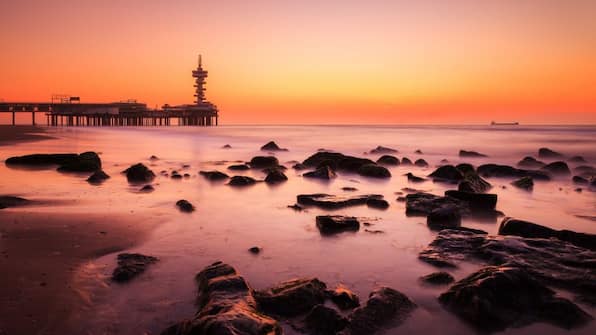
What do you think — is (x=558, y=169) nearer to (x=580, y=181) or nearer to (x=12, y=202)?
(x=580, y=181)

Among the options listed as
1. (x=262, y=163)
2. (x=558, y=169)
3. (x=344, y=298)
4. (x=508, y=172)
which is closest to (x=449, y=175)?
(x=508, y=172)

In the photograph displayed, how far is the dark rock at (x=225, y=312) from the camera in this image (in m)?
2.53

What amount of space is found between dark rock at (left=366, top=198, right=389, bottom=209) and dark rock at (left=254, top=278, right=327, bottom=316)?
4.41m

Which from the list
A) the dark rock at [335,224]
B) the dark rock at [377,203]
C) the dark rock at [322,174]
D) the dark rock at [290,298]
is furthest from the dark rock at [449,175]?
the dark rock at [290,298]

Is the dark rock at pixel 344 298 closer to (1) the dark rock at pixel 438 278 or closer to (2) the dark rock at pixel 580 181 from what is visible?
(1) the dark rock at pixel 438 278

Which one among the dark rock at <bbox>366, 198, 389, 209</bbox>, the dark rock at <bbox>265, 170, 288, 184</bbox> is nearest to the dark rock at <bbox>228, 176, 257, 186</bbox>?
the dark rock at <bbox>265, 170, 288, 184</bbox>

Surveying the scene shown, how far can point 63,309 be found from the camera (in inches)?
127

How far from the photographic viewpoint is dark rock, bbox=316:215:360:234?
19.4 feet

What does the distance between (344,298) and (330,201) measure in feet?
14.0

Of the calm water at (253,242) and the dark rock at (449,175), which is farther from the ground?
the dark rock at (449,175)

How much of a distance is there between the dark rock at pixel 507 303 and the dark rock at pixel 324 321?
108 centimetres

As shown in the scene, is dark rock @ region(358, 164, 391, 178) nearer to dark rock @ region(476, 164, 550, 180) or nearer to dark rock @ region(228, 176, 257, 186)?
dark rock @ region(476, 164, 550, 180)

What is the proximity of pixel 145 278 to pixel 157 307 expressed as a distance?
2.23 feet

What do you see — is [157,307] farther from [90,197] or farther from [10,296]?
[90,197]
